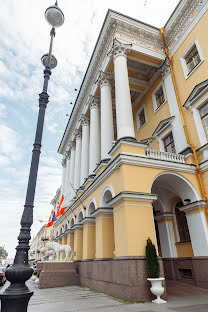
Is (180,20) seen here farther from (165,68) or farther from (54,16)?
(54,16)

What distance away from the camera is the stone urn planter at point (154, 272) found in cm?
766

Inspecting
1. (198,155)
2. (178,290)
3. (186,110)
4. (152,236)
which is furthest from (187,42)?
(178,290)

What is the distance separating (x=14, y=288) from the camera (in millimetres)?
4203

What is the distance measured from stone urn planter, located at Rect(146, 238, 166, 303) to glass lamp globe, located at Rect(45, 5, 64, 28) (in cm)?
875

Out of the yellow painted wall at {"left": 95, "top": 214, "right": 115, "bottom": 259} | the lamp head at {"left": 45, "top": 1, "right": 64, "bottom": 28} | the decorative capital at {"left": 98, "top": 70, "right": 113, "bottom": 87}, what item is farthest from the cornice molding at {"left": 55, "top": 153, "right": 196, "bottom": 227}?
the decorative capital at {"left": 98, "top": 70, "right": 113, "bottom": 87}

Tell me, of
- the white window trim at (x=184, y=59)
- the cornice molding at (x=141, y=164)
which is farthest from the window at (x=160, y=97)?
the cornice molding at (x=141, y=164)

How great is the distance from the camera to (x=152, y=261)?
8.16 meters

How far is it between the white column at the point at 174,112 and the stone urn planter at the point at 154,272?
6.97 meters

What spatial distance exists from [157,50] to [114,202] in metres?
13.8

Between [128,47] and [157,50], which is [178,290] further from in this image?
[157,50]

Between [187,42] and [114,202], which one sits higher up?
[187,42]

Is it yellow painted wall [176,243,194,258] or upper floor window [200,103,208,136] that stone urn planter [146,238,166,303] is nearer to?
yellow painted wall [176,243,194,258]

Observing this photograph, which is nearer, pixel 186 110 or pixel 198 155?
pixel 198 155

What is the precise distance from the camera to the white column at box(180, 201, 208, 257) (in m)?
10.2
